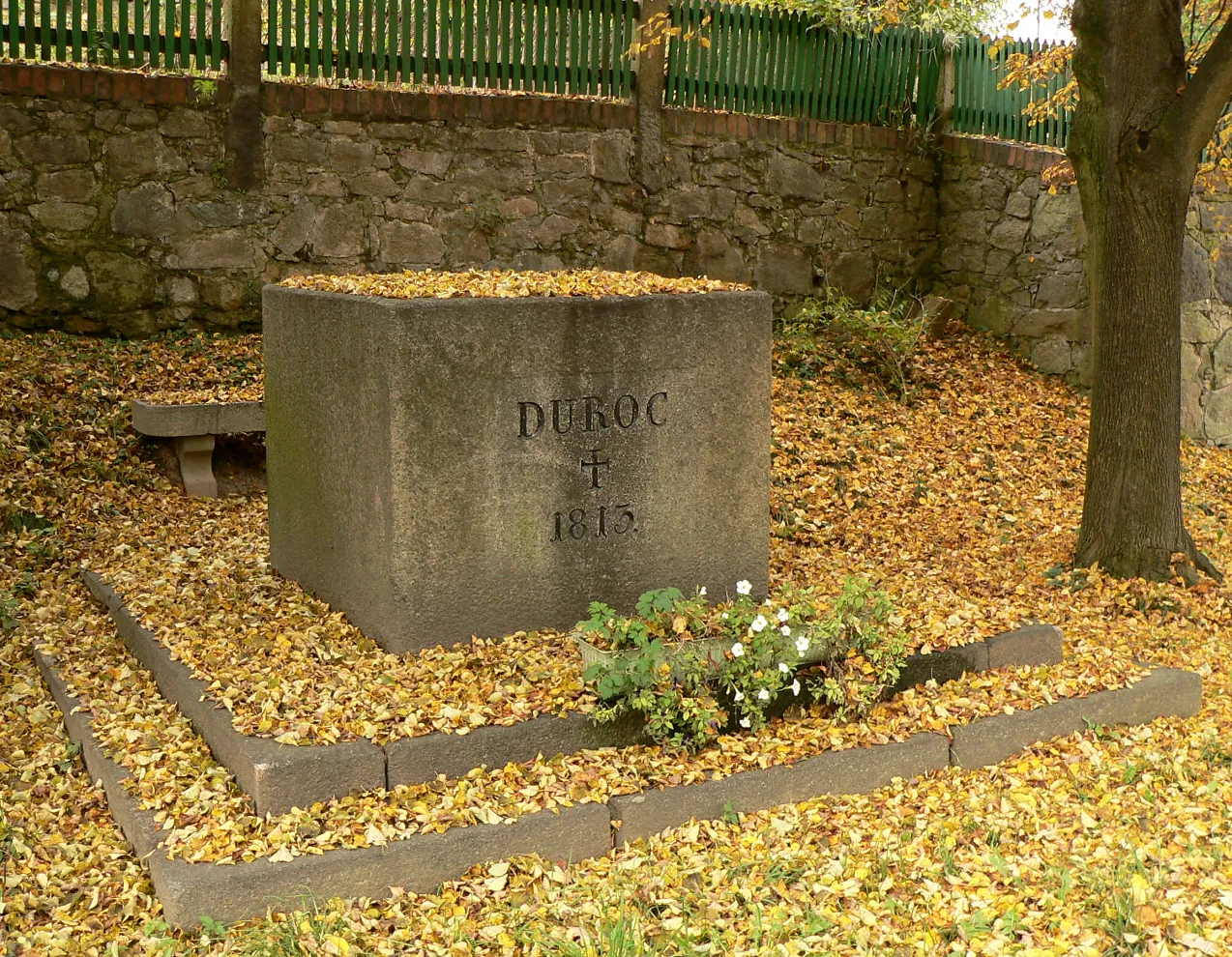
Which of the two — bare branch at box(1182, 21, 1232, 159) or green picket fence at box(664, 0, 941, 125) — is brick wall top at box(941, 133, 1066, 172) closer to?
green picket fence at box(664, 0, 941, 125)

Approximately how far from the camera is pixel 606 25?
9.43 meters

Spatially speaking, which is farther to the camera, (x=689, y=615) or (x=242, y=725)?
(x=689, y=615)

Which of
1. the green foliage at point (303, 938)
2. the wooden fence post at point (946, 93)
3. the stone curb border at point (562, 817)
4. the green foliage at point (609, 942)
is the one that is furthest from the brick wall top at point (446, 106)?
the green foliage at point (609, 942)

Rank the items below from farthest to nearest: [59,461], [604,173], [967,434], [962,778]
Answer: [604,173] → [967,434] → [59,461] → [962,778]

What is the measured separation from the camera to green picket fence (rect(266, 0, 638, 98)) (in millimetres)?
8586

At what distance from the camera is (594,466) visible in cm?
471

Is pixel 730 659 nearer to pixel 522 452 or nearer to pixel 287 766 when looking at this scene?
pixel 522 452

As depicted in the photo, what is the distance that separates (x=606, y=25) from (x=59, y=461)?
500 cm

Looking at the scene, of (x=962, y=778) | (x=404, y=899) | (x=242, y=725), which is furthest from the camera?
(x=962, y=778)

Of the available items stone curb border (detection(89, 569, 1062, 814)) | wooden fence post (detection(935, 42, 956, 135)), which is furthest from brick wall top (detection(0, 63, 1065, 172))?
stone curb border (detection(89, 569, 1062, 814))

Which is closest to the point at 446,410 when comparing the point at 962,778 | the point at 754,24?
the point at 962,778

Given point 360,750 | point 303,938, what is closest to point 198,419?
point 360,750

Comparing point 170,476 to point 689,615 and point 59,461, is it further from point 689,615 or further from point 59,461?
point 689,615

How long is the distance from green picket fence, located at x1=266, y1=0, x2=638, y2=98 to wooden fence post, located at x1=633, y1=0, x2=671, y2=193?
4.8 inches
